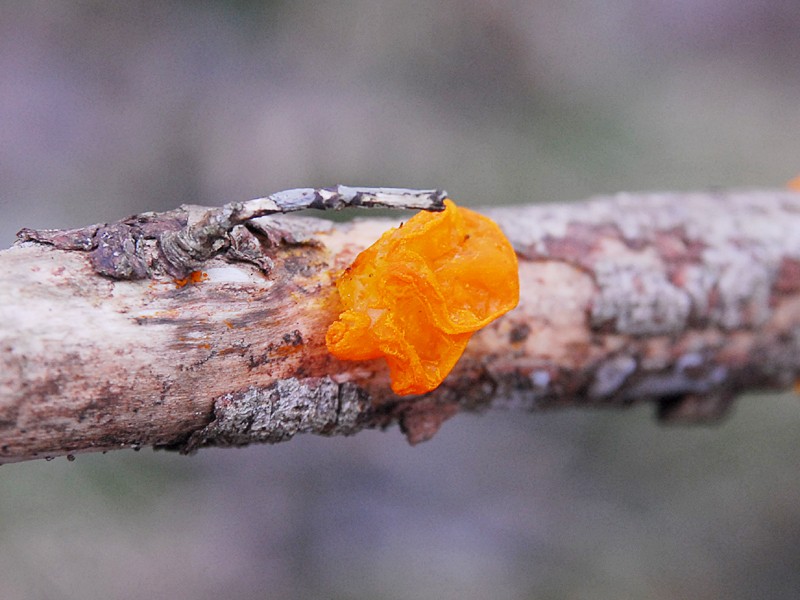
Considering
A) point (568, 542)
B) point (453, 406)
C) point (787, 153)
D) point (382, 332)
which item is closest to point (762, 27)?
point (787, 153)

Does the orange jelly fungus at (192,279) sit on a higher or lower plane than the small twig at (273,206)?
lower

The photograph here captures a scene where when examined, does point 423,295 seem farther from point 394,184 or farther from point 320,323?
point 394,184

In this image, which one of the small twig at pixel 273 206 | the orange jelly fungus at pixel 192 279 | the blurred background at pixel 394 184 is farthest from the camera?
the blurred background at pixel 394 184

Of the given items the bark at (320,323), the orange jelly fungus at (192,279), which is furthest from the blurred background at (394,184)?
the orange jelly fungus at (192,279)

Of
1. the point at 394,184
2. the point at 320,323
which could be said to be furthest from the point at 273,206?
the point at 394,184

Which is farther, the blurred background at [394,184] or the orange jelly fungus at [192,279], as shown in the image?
the blurred background at [394,184]

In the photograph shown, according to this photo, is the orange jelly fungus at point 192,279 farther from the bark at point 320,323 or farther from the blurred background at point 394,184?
the blurred background at point 394,184

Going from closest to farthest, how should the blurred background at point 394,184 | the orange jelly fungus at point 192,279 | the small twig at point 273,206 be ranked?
1. the small twig at point 273,206
2. the orange jelly fungus at point 192,279
3. the blurred background at point 394,184
